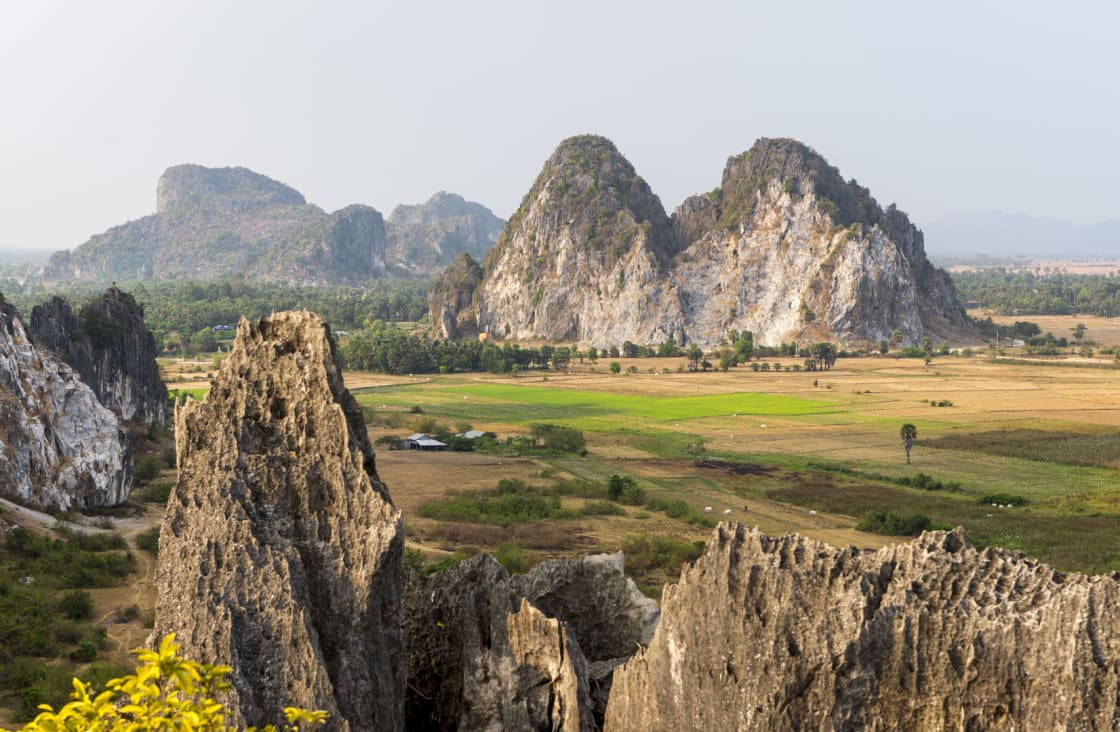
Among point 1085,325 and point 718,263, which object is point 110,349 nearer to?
point 718,263

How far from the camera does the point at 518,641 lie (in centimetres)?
872

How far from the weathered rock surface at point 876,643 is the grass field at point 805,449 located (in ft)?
62.0

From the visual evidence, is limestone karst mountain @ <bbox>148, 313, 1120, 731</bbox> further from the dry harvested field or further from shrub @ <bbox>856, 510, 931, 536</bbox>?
the dry harvested field

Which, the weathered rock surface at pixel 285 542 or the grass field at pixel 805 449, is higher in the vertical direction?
the weathered rock surface at pixel 285 542

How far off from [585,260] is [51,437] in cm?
13860

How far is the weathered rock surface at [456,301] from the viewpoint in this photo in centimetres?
15588

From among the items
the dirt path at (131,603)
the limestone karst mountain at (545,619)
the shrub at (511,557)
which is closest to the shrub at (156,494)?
the dirt path at (131,603)

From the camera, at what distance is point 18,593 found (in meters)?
18.9

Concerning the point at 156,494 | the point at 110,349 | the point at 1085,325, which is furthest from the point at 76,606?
the point at 1085,325

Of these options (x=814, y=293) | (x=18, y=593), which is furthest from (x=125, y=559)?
(x=814, y=293)

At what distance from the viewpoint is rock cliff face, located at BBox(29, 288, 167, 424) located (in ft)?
145

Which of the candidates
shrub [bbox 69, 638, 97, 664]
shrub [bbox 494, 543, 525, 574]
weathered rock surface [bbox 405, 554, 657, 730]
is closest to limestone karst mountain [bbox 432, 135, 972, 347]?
shrub [bbox 494, 543, 525, 574]

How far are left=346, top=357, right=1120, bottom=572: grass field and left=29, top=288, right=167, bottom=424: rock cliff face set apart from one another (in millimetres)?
14042

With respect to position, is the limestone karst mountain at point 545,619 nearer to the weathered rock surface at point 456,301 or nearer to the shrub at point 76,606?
the shrub at point 76,606
